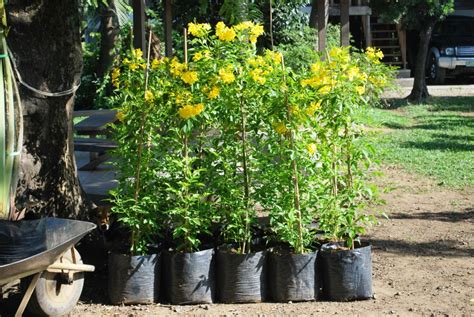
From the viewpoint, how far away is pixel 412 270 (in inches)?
262

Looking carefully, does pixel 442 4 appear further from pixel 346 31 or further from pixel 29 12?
pixel 29 12

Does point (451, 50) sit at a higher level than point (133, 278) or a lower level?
higher

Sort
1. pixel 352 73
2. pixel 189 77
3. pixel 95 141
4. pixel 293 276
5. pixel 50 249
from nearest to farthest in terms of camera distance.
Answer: pixel 50 249 → pixel 189 77 → pixel 293 276 → pixel 352 73 → pixel 95 141

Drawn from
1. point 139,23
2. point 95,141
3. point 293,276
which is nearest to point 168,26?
point 139,23

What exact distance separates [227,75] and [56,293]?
1739mm

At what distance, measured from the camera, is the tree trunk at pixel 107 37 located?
17.5 meters

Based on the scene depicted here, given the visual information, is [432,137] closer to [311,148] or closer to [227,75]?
[311,148]

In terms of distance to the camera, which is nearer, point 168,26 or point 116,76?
point 116,76

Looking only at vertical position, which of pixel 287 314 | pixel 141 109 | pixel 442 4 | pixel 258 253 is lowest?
pixel 287 314

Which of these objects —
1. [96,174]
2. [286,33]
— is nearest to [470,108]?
[286,33]

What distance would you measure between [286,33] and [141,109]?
39.0 feet

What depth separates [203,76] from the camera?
225 inches

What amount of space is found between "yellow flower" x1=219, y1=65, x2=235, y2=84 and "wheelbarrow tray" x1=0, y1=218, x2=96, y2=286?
1244mm

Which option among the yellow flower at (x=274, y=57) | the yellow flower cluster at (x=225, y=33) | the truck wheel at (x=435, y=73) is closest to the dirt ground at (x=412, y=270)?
the yellow flower at (x=274, y=57)
